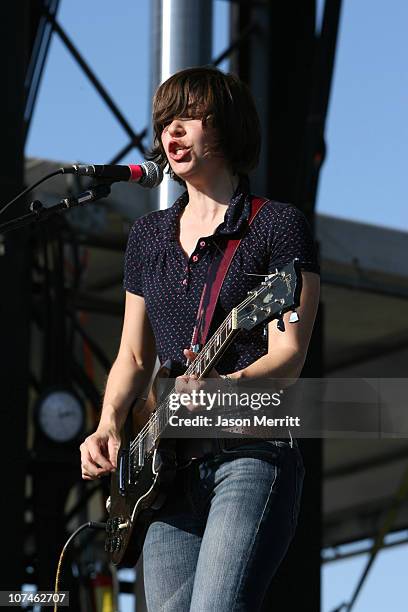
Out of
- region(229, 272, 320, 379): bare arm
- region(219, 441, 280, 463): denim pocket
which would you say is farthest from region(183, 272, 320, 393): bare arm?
region(219, 441, 280, 463): denim pocket

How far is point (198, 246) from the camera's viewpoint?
3.00 m

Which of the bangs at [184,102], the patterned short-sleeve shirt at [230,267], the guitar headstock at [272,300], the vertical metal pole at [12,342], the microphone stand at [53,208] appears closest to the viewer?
the guitar headstock at [272,300]

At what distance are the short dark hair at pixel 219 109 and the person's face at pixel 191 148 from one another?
2 cm

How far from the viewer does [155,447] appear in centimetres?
285

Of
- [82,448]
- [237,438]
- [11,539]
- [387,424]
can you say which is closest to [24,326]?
[11,539]

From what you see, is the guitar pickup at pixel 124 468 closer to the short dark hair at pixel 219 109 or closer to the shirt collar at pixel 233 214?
the shirt collar at pixel 233 214

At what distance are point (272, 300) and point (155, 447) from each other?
16.6 inches

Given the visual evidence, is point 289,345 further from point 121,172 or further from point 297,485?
point 121,172

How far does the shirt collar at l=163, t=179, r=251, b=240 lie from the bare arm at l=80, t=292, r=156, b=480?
19 cm

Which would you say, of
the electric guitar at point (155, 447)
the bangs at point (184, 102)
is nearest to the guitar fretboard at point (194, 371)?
the electric guitar at point (155, 447)

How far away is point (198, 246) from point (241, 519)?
636mm

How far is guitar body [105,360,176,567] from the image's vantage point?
9.30 feet

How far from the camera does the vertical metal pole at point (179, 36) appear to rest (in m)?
5.01

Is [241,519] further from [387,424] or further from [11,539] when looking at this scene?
[11,539]
